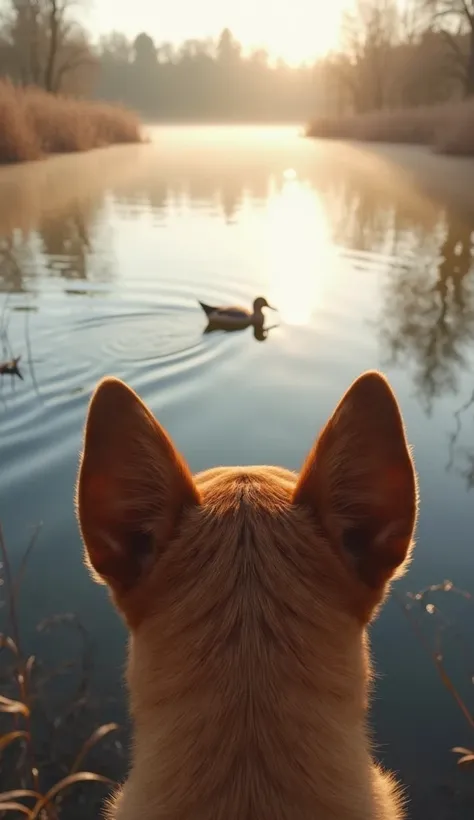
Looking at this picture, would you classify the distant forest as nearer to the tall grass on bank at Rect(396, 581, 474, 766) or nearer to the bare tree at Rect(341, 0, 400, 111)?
the bare tree at Rect(341, 0, 400, 111)

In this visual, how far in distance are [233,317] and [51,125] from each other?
23.4 meters

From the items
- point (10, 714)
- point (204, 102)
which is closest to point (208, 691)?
point (10, 714)

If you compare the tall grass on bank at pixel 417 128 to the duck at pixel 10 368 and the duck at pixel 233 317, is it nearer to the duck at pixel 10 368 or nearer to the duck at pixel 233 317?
the duck at pixel 233 317

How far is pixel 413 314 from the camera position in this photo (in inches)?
364

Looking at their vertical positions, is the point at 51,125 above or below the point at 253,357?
above

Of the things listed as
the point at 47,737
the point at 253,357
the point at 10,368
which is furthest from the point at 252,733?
the point at 253,357

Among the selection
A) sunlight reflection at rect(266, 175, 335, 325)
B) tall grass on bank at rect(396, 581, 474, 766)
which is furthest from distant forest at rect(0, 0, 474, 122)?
tall grass on bank at rect(396, 581, 474, 766)

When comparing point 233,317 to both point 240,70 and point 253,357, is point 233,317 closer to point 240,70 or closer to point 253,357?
point 253,357

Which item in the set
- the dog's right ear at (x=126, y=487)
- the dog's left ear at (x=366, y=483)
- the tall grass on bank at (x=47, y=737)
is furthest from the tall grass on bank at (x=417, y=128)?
the dog's right ear at (x=126, y=487)

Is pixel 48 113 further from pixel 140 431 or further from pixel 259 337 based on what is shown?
pixel 140 431

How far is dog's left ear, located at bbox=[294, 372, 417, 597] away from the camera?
164 centimetres

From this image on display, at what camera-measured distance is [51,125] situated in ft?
93.6

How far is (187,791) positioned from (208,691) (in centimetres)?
19

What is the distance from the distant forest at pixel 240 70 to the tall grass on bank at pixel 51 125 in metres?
6.28
